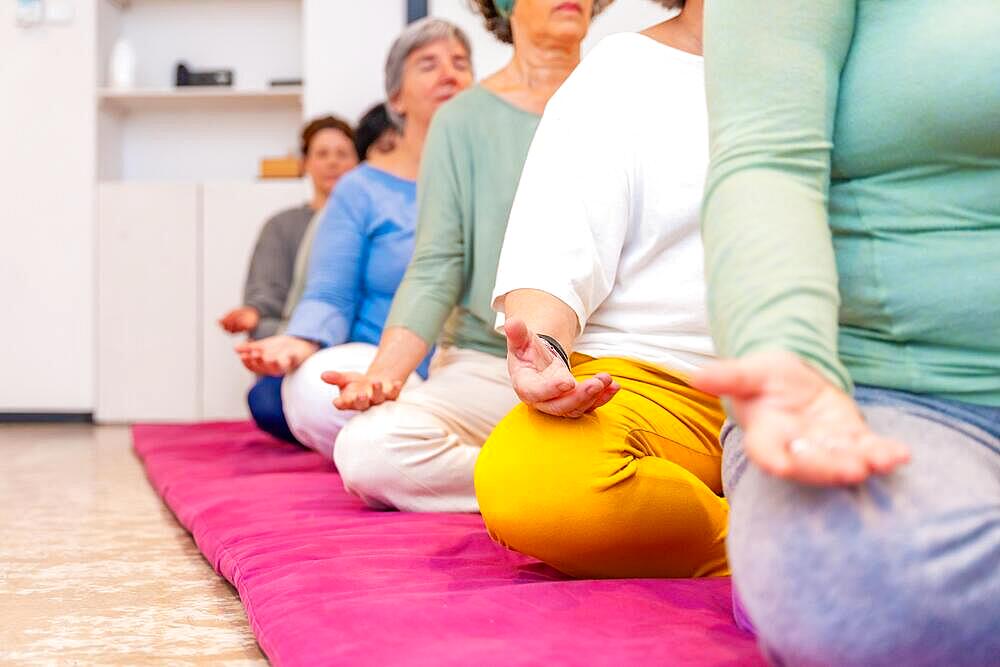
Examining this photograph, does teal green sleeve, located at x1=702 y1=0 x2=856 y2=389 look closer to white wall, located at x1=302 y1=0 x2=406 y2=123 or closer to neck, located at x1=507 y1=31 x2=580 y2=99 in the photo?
neck, located at x1=507 y1=31 x2=580 y2=99

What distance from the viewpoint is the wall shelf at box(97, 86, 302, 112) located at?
5.20 meters

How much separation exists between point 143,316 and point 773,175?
182 inches

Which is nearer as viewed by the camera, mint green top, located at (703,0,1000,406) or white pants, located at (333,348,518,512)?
mint green top, located at (703,0,1000,406)

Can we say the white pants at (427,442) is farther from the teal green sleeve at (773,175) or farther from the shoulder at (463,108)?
the teal green sleeve at (773,175)

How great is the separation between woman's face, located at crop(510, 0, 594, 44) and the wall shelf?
3.22 metres

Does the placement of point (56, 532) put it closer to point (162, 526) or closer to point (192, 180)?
point (162, 526)

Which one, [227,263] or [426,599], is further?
[227,263]

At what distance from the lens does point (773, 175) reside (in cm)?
88

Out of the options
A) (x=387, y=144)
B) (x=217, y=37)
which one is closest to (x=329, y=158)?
(x=387, y=144)

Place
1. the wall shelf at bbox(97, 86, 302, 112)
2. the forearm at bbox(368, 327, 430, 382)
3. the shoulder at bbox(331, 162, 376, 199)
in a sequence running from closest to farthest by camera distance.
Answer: the forearm at bbox(368, 327, 430, 382)
the shoulder at bbox(331, 162, 376, 199)
the wall shelf at bbox(97, 86, 302, 112)

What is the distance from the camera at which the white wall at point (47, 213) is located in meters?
5.21

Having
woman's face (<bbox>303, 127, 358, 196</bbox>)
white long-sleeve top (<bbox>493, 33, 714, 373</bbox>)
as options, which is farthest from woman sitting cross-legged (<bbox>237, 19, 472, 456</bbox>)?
woman's face (<bbox>303, 127, 358, 196</bbox>)

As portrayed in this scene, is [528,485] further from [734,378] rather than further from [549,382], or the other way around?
[734,378]

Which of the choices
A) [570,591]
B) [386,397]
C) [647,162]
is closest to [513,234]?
[647,162]
